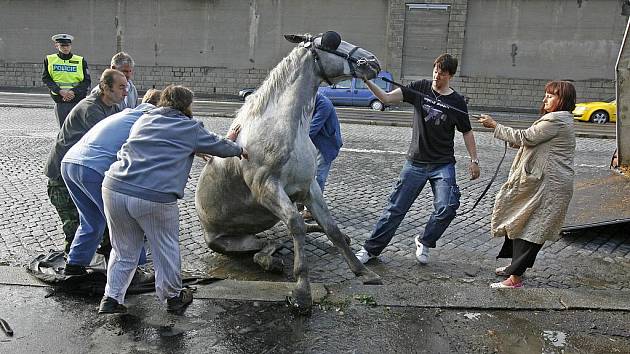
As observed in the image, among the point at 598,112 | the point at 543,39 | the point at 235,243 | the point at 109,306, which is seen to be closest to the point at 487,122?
the point at 235,243

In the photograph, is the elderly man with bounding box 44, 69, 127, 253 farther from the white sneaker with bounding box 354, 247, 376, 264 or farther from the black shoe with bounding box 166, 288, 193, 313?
the white sneaker with bounding box 354, 247, 376, 264

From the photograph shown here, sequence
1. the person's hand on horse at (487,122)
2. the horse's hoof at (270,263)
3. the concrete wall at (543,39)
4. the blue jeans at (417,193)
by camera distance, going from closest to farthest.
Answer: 1. the person's hand on horse at (487,122)
2. the horse's hoof at (270,263)
3. the blue jeans at (417,193)
4. the concrete wall at (543,39)

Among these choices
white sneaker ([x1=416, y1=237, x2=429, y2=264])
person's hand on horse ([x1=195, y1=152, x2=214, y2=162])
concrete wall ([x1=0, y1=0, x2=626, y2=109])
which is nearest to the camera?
person's hand on horse ([x1=195, y1=152, x2=214, y2=162])

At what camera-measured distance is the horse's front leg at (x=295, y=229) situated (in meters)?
4.02

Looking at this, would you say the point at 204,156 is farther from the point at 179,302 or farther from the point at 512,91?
the point at 512,91

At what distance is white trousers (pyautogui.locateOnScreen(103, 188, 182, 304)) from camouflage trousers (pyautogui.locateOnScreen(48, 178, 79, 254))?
122 centimetres

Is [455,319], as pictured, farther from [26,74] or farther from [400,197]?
[26,74]

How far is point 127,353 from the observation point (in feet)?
11.2

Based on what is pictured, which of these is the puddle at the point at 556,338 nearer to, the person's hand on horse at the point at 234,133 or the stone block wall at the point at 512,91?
the person's hand on horse at the point at 234,133

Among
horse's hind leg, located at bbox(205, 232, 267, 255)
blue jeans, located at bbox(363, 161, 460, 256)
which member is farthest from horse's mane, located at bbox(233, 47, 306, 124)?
blue jeans, located at bbox(363, 161, 460, 256)

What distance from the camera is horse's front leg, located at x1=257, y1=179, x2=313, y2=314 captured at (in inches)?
158

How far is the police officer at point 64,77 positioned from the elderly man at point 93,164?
439cm

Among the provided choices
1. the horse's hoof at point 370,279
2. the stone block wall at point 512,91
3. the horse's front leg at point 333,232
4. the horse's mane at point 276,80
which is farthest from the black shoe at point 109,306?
the stone block wall at point 512,91

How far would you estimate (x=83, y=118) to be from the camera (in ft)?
14.8
